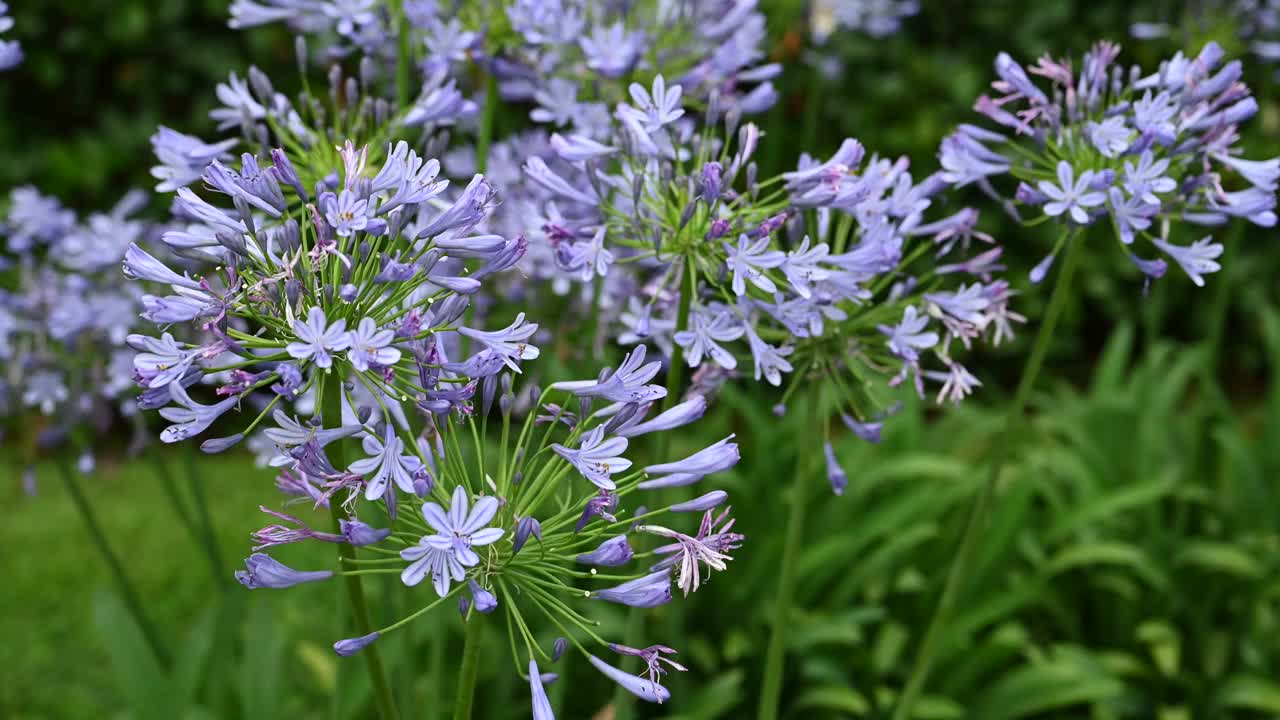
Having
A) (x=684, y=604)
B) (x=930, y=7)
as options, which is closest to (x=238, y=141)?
(x=684, y=604)

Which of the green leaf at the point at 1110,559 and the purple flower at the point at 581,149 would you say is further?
the green leaf at the point at 1110,559

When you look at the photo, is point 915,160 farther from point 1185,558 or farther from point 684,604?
point 684,604

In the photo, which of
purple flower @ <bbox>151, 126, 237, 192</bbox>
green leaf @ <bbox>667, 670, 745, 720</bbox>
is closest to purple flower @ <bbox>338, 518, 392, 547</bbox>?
purple flower @ <bbox>151, 126, 237, 192</bbox>

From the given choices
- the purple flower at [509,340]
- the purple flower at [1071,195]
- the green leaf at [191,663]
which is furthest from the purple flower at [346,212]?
the green leaf at [191,663]

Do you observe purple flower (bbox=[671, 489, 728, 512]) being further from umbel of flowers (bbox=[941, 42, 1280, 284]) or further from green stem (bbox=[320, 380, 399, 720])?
umbel of flowers (bbox=[941, 42, 1280, 284])

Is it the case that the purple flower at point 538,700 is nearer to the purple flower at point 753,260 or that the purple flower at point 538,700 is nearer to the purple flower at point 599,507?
the purple flower at point 599,507
